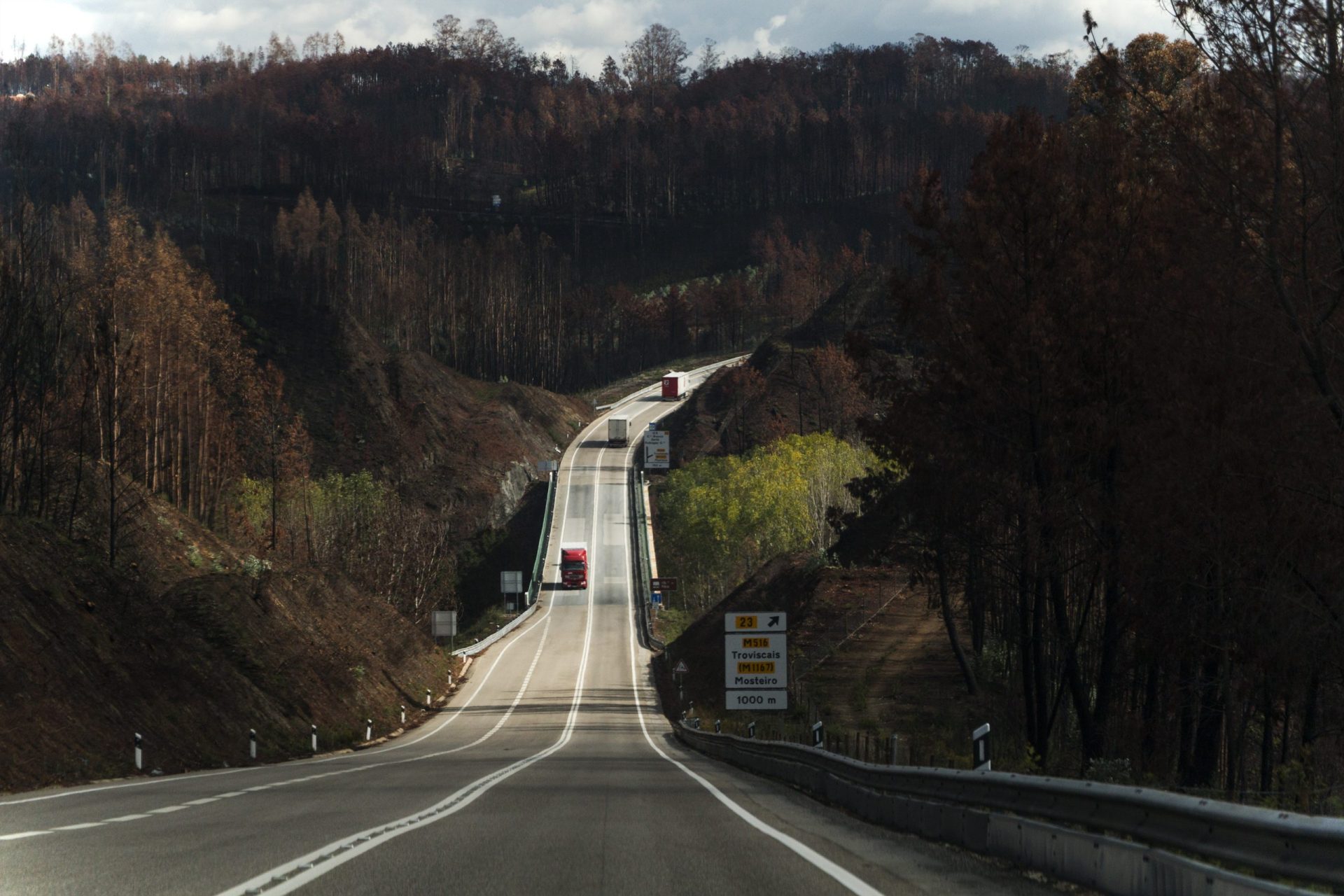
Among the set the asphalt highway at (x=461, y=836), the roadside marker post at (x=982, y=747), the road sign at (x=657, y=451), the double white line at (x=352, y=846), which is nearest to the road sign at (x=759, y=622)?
the asphalt highway at (x=461, y=836)

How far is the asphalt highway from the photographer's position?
878 cm

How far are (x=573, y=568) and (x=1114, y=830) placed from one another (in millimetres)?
92996

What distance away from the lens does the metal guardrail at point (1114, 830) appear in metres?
6.17

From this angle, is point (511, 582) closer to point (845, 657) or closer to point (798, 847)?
point (845, 657)

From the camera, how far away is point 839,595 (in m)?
67.8

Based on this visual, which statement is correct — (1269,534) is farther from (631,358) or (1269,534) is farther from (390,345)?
(631,358)

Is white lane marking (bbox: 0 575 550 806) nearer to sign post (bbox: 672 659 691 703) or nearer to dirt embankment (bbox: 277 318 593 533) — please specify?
sign post (bbox: 672 659 691 703)

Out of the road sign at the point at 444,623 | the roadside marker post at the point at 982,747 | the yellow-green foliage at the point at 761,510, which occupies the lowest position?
the road sign at the point at 444,623

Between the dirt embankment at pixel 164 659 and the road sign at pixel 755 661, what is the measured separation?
13.1m

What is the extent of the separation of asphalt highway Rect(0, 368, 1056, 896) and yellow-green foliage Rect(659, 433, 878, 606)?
62.0 metres

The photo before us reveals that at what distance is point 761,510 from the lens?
93625 mm

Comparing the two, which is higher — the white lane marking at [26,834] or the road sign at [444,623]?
the white lane marking at [26,834]

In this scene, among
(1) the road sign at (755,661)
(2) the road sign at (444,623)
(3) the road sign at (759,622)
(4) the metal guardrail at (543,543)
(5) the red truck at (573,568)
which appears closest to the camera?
(1) the road sign at (755,661)

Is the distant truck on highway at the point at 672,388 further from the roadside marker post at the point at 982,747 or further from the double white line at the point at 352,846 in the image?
Result: the roadside marker post at the point at 982,747
